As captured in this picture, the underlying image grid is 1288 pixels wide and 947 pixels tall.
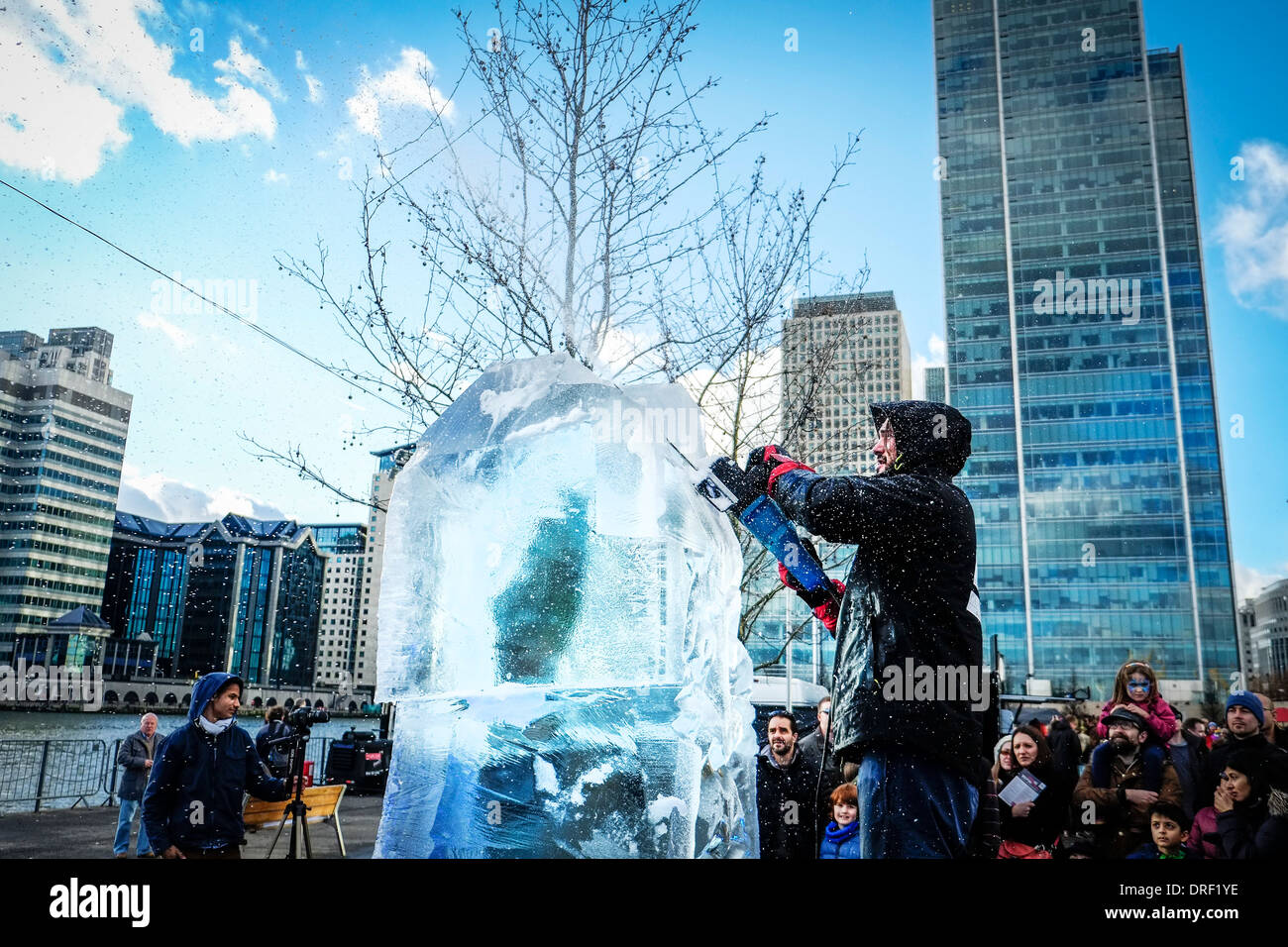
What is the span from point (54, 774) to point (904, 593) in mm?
14359

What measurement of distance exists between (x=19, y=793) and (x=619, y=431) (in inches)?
546

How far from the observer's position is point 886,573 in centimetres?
199

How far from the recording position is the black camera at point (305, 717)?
13.2 feet

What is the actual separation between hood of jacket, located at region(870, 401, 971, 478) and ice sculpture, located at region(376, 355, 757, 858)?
637 mm

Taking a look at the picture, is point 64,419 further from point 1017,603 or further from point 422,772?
point 1017,603

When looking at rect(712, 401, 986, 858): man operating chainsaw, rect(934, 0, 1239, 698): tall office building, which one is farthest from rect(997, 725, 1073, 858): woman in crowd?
rect(934, 0, 1239, 698): tall office building

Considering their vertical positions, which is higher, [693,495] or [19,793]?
[693,495]

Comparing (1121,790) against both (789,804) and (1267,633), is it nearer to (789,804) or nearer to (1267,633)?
(789,804)

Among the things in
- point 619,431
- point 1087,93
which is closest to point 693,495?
point 619,431

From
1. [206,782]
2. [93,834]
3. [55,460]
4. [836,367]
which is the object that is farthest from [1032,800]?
[93,834]

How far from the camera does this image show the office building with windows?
45.9 feet

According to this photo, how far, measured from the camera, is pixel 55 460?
8188mm

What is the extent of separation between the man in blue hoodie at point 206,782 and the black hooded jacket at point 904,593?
9.32ft

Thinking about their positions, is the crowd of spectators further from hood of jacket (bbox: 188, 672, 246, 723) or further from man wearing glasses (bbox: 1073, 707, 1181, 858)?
hood of jacket (bbox: 188, 672, 246, 723)
